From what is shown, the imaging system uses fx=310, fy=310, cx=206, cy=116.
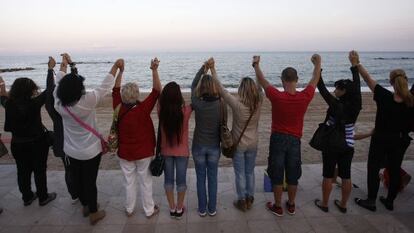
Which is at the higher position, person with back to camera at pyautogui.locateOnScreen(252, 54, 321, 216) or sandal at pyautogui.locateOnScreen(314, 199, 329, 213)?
person with back to camera at pyautogui.locateOnScreen(252, 54, 321, 216)

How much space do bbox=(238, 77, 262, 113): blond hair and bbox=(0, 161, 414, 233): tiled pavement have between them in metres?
1.44

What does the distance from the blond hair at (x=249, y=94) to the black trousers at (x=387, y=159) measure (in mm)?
1739

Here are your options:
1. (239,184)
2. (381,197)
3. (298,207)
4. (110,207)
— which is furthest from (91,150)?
(381,197)

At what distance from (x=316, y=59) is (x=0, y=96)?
4146mm

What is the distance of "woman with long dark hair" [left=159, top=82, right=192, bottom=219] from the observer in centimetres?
353

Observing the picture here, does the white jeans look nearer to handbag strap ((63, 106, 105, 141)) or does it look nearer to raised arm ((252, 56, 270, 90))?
handbag strap ((63, 106, 105, 141))

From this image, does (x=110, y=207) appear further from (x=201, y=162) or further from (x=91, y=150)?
(x=201, y=162)

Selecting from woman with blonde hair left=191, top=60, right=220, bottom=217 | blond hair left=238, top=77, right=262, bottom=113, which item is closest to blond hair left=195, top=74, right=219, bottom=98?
woman with blonde hair left=191, top=60, right=220, bottom=217

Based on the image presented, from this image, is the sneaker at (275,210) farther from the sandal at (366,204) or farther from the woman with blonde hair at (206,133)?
the sandal at (366,204)

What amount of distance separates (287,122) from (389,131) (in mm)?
1403

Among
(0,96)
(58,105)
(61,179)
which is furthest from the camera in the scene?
(61,179)

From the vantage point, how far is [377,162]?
13.7 ft

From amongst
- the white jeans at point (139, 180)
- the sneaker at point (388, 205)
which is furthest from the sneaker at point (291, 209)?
the white jeans at point (139, 180)

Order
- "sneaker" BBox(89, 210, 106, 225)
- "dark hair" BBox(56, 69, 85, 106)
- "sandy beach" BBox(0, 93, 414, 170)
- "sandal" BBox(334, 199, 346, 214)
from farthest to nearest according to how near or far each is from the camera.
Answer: "sandy beach" BBox(0, 93, 414, 170) < "sandal" BBox(334, 199, 346, 214) < "sneaker" BBox(89, 210, 106, 225) < "dark hair" BBox(56, 69, 85, 106)
